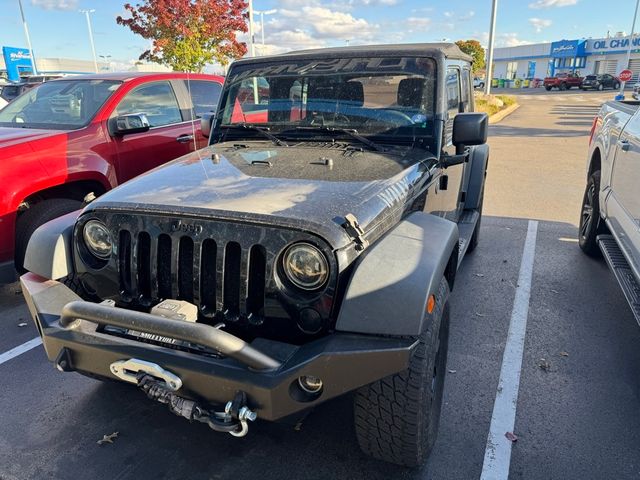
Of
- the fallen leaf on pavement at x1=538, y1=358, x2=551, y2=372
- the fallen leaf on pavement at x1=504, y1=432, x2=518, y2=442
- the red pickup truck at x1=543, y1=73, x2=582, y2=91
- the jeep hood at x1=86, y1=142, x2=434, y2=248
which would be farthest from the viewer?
the red pickup truck at x1=543, y1=73, x2=582, y2=91

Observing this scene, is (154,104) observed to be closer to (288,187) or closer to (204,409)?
(288,187)

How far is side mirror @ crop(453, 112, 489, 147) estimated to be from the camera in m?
3.18

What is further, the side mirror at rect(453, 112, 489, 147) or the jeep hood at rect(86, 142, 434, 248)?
the side mirror at rect(453, 112, 489, 147)

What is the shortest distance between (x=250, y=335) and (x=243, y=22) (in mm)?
16675

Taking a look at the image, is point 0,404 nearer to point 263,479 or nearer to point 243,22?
point 263,479

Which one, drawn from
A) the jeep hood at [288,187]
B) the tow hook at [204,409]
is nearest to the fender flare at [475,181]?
the jeep hood at [288,187]

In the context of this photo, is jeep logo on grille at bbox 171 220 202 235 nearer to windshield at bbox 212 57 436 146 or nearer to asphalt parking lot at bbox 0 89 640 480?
asphalt parking lot at bbox 0 89 640 480

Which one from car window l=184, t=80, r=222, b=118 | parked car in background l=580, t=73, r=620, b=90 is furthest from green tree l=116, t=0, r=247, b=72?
parked car in background l=580, t=73, r=620, b=90

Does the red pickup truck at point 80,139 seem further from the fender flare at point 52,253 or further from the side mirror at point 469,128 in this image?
the side mirror at point 469,128

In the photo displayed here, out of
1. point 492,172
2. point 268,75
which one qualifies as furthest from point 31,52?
point 268,75

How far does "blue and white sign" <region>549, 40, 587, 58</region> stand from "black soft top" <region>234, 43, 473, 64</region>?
68.7m

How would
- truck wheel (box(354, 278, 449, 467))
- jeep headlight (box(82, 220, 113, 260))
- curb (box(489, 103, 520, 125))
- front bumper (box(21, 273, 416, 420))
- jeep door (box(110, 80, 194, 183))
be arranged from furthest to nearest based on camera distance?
curb (box(489, 103, 520, 125)), jeep door (box(110, 80, 194, 183)), jeep headlight (box(82, 220, 113, 260)), truck wheel (box(354, 278, 449, 467)), front bumper (box(21, 273, 416, 420))

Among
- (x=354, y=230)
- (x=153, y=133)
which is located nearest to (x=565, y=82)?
(x=153, y=133)

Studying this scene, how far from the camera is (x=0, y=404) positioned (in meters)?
3.03
